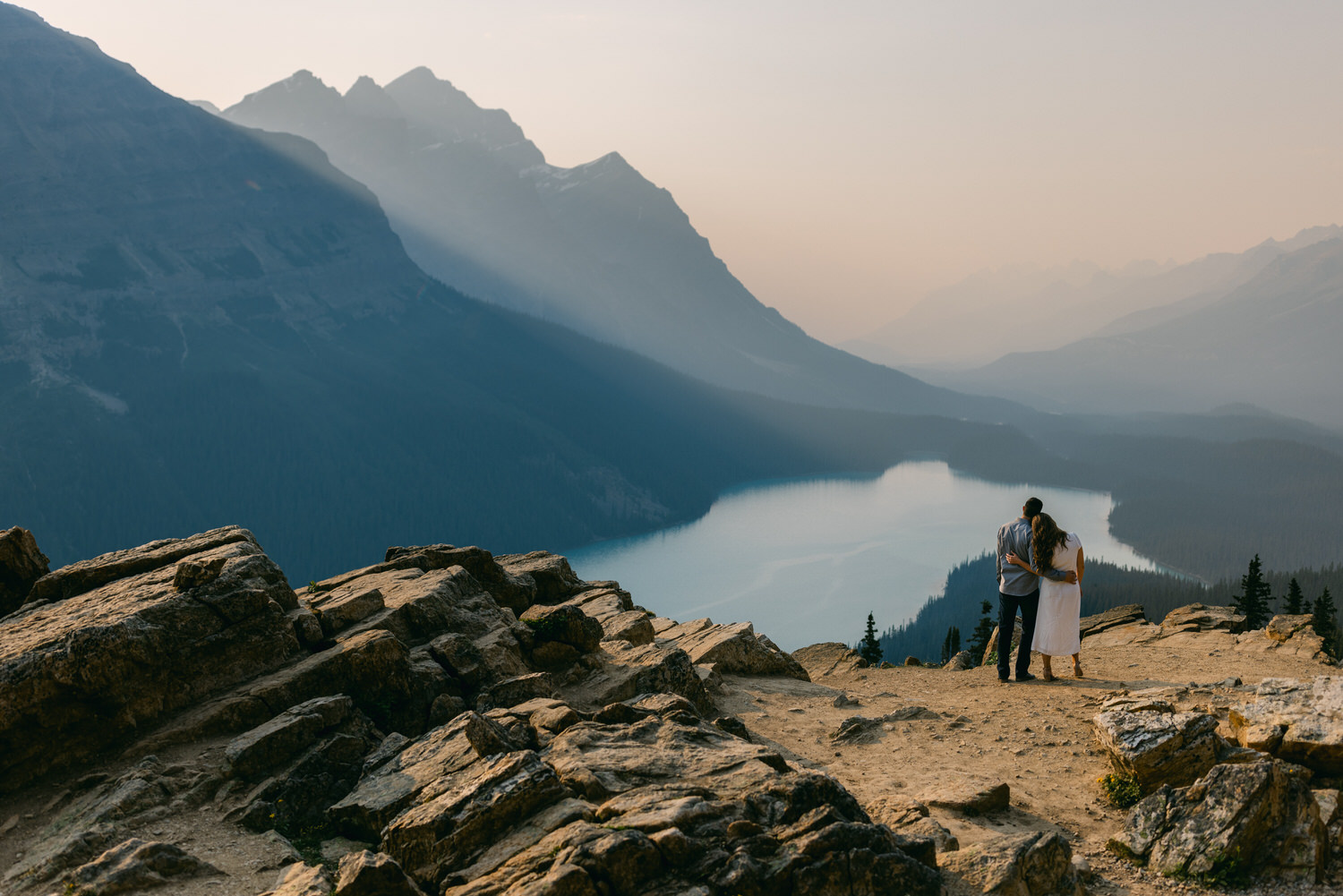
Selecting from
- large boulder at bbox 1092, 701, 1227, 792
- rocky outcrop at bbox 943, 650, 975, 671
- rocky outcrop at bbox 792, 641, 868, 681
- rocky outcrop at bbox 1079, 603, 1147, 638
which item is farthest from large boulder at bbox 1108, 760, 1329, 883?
rocky outcrop at bbox 1079, 603, 1147, 638

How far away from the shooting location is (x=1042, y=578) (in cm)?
1630

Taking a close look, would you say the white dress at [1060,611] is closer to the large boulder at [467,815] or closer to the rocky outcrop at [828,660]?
the rocky outcrop at [828,660]

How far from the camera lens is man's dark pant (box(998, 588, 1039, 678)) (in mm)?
16422

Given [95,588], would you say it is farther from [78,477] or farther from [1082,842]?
[78,477]

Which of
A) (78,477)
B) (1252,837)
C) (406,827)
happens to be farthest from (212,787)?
(78,477)

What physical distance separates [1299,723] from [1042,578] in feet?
18.2

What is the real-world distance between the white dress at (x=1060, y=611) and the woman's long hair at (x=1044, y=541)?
13cm

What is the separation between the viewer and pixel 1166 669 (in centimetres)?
1839

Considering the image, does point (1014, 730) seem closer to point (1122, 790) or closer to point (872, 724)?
point (872, 724)

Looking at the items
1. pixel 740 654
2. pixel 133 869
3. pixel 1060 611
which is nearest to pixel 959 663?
pixel 740 654

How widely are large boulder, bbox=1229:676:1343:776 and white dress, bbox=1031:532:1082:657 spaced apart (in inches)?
154

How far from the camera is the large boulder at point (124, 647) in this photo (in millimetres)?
11852

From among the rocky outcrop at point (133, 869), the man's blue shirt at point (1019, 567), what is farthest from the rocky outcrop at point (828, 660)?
the rocky outcrop at point (133, 869)

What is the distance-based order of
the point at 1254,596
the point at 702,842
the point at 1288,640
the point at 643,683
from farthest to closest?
1. the point at 1254,596
2. the point at 1288,640
3. the point at 643,683
4. the point at 702,842
